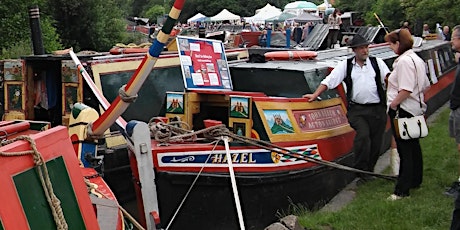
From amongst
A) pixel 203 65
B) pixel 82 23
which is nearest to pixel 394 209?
pixel 203 65

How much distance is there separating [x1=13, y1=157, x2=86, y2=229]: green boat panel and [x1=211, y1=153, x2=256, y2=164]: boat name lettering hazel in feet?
10.0

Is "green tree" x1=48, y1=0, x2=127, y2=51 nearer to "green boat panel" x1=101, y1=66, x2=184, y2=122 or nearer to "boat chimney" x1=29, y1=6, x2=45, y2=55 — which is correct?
"boat chimney" x1=29, y1=6, x2=45, y2=55

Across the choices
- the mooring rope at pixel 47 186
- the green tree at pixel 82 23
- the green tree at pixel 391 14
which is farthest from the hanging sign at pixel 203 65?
the green tree at pixel 391 14

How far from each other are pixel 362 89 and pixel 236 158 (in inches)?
69.4

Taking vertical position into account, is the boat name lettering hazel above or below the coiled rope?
below

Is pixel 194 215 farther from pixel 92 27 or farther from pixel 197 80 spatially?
pixel 92 27

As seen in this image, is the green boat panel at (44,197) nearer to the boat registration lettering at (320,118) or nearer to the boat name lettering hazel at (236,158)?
the boat name lettering hazel at (236,158)

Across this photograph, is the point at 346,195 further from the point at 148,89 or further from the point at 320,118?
the point at 148,89

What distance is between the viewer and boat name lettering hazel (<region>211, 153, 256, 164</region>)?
20.8ft

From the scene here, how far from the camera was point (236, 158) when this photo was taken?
6.41 meters

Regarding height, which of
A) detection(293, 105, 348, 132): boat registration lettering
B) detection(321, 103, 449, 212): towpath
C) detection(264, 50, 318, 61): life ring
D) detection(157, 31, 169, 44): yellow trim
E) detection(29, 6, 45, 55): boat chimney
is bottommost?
detection(321, 103, 449, 212): towpath

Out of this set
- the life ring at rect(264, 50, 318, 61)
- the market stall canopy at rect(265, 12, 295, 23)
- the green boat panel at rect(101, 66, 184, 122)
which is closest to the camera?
the green boat panel at rect(101, 66, 184, 122)

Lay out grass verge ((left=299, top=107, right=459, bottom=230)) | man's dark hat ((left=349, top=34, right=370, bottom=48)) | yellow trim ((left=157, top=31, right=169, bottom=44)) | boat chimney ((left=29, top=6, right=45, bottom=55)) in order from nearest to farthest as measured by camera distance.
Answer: yellow trim ((left=157, top=31, right=169, bottom=44))
grass verge ((left=299, top=107, right=459, bottom=230))
man's dark hat ((left=349, top=34, right=370, bottom=48))
boat chimney ((left=29, top=6, right=45, bottom=55))

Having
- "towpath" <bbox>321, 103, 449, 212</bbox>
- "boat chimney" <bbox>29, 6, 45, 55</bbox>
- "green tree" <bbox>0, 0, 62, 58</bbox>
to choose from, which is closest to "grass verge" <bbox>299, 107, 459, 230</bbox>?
"towpath" <bbox>321, 103, 449, 212</bbox>
